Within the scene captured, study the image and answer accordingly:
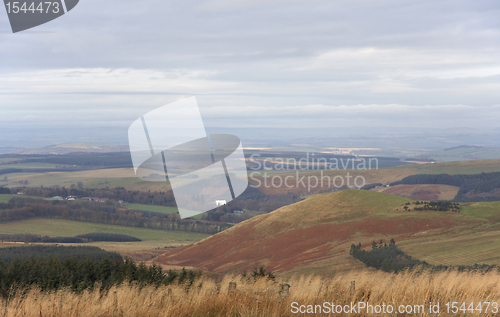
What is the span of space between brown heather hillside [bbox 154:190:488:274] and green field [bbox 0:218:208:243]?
126 ft

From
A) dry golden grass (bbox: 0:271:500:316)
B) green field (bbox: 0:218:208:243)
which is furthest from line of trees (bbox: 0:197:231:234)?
dry golden grass (bbox: 0:271:500:316)

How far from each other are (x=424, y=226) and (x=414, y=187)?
108m

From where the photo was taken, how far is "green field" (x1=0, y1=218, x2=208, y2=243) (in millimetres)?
117312

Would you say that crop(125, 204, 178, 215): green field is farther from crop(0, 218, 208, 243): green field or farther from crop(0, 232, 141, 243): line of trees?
crop(0, 232, 141, 243): line of trees

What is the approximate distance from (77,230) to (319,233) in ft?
287

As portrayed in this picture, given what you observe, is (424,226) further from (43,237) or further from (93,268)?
(43,237)

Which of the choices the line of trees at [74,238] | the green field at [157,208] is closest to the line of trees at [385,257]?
the line of trees at [74,238]

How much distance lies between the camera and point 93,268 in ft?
79.5

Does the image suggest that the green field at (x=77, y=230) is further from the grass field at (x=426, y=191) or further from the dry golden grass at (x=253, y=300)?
the dry golden grass at (x=253, y=300)

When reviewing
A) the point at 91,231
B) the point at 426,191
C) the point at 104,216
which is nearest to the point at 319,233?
the point at 91,231

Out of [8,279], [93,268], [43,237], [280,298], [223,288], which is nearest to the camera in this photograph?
[280,298]

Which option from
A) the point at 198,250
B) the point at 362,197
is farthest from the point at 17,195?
the point at 362,197

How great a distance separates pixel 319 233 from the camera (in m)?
66.1

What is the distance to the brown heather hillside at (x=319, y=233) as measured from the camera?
178ft
